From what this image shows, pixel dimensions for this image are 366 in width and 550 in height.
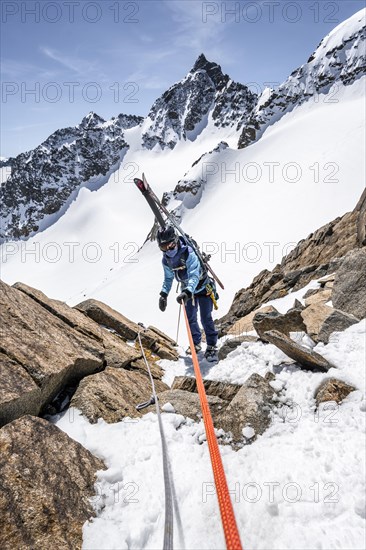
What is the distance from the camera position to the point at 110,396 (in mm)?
5094

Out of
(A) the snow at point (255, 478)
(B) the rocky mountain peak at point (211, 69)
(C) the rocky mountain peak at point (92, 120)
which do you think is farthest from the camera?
(C) the rocky mountain peak at point (92, 120)

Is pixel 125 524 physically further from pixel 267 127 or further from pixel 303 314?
pixel 267 127

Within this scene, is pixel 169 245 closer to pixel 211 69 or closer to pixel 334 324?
pixel 334 324

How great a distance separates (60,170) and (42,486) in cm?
20038

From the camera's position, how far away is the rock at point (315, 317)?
22.2 ft

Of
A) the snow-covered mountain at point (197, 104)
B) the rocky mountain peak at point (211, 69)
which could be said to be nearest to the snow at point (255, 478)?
the snow-covered mountain at point (197, 104)

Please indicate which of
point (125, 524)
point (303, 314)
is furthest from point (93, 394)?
point (303, 314)

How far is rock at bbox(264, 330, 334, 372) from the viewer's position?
16.9ft

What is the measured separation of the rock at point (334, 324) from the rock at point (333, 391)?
5.94 ft

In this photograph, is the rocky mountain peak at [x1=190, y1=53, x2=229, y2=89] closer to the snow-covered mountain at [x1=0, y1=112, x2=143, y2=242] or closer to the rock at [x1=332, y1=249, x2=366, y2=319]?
the snow-covered mountain at [x1=0, y1=112, x2=143, y2=242]

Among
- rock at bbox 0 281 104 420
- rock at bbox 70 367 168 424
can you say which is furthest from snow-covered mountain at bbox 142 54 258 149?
rock at bbox 70 367 168 424

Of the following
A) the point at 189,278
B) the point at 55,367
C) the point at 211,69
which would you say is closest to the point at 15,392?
the point at 55,367

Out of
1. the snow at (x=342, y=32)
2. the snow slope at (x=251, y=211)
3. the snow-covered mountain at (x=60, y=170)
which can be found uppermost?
the snow-covered mountain at (x=60, y=170)

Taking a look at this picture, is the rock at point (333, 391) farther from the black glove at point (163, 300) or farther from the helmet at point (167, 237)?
the black glove at point (163, 300)
